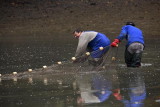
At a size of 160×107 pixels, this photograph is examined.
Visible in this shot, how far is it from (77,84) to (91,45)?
2.89 m

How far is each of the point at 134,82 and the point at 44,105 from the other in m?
3.13

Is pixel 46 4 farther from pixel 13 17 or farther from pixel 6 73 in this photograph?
pixel 6 73

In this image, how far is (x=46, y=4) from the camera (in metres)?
33.3

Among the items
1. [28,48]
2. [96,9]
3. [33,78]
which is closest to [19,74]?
[33,78]

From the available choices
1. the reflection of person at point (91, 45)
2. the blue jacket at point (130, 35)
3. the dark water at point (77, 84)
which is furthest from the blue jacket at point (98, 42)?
the dark water at point (77, 84)

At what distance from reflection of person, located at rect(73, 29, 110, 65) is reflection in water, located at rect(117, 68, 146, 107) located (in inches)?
34.0

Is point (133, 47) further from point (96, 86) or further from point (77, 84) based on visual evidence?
point (96, 86)

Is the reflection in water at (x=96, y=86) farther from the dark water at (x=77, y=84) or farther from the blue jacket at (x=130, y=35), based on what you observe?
the blue jacket at (x=130, y=35)

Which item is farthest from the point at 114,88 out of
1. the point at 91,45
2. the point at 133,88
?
the point at 91,45

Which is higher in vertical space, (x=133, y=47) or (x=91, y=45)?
(x=91, y=45)

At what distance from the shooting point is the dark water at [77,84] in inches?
507

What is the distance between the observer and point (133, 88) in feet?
46.5

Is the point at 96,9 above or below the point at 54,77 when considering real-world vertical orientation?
above

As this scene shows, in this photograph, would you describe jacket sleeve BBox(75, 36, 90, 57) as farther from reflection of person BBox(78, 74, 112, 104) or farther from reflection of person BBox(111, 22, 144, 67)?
Answer: reflection of person BBox(78, 74, 112, 104)
